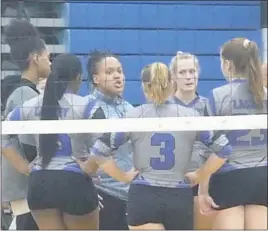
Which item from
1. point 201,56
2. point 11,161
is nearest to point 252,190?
point 201,56

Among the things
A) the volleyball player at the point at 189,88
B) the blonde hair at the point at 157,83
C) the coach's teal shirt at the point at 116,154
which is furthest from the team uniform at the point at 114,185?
the volleyball player at the point at 189,88

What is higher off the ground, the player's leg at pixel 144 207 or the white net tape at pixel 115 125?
the white net tape at pixel 115 125

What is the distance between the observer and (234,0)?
9.05 ft

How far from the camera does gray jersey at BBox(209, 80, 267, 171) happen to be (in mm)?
2688

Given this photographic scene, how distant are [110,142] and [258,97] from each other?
0.59 meters

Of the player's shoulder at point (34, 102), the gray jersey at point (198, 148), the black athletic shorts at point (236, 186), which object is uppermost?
the player's shoulder at point (34, 102)

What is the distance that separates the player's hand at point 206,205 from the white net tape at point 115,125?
266mm

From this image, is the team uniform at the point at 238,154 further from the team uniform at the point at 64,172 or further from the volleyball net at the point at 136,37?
the team uniform at the point at 64,172

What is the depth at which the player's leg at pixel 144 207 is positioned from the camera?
2.67 metres

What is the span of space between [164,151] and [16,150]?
0.56 meters

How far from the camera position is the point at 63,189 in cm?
268

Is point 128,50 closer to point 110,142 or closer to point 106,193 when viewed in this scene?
point 110,142

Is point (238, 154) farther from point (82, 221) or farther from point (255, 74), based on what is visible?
point (82, 221)

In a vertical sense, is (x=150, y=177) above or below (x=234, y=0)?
below
